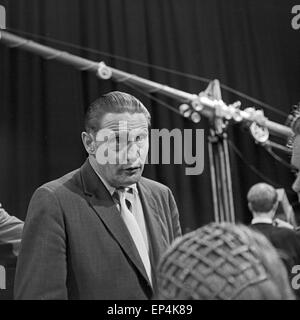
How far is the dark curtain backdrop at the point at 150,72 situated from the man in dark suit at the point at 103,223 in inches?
7.8

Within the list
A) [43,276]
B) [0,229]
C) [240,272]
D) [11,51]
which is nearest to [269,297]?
[240,272]

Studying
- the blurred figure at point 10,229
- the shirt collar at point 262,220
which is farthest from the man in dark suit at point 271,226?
the blurred figure at point 10,229

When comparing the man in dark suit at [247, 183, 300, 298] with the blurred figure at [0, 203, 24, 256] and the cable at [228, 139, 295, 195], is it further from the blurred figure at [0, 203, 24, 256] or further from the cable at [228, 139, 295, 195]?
the blurred figure at [0, 203, 24, 256]

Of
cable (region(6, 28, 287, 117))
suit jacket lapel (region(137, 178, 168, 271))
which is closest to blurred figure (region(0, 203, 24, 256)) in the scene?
suit jacket lapel (region(137, 178, 168, 271))

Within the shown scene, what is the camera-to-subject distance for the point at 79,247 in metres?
1.35

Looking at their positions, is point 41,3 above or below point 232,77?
above

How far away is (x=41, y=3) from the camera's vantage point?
1.84 meters

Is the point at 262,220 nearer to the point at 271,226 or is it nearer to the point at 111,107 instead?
the point at 271,226

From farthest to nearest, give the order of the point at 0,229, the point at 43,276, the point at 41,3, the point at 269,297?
the point at 41,3 → the point at 0,229 → the point at 43,276 → the point at 269,297

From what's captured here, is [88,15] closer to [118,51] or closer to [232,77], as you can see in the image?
[118,51]

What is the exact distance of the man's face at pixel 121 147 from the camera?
4.92 feet

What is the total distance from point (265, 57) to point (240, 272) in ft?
4.81

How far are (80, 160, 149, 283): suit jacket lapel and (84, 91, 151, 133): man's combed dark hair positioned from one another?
15 centimetres

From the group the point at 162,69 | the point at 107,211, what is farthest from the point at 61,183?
the point at 162,69
